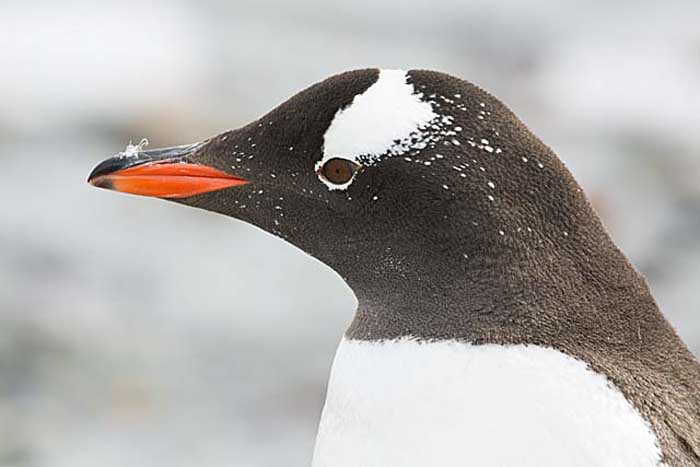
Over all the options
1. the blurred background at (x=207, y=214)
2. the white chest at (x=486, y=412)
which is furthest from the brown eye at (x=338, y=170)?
the blurred background at (x=207, y=214)

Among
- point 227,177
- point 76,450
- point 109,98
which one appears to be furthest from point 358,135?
point 109,98

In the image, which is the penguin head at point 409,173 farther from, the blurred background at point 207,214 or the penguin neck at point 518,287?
the blurred background at point 207,214

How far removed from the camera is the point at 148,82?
329 centimetres

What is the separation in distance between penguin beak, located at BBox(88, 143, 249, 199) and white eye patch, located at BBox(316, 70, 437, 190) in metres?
0.12

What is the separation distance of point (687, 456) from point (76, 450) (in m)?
1.69

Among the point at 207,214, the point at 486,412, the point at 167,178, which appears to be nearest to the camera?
the point at 486,412

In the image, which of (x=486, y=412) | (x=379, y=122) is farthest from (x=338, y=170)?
(x=486, y=412)

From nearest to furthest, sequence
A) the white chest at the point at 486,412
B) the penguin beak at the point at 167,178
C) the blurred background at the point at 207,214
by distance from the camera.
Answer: the white chest at the point at 486,412 → the penguin beak at the point at 167,178 → the blurred background at the point at 207,214

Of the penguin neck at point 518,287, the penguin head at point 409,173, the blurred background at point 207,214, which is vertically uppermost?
the blurred background at point 207,214

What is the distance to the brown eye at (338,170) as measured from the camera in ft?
3.26

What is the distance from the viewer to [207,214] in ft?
9.96

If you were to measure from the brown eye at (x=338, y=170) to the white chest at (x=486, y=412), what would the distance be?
13cm

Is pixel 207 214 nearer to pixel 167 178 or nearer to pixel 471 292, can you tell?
pixel 167 178

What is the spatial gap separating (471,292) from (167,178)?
260 mm
